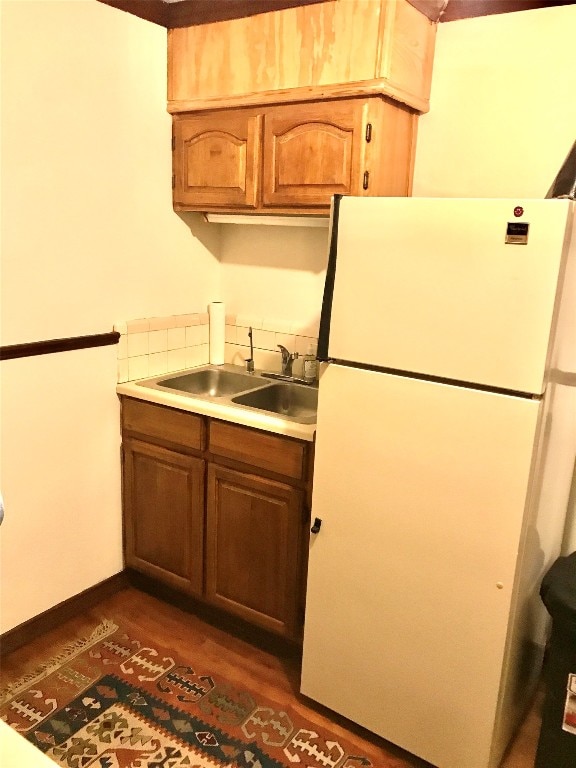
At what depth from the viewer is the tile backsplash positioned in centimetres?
270

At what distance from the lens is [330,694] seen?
2.11m

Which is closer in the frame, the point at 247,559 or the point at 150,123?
the point at 247,559

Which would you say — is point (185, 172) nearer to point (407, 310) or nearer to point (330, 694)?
point (407, 310)

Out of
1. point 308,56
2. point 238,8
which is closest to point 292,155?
point 308,56

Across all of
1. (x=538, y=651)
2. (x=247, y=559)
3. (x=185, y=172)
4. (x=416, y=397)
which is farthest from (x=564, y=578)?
(x=185, y=172)

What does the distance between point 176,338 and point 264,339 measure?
15.8 inches

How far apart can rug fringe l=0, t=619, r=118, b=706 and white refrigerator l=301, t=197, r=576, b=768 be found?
37.5 inches

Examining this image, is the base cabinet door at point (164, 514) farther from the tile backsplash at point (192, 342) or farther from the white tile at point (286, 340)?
the white tile at point (286, 340)

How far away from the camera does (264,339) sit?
2.96 m

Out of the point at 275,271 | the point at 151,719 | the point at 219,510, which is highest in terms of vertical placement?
the point at 275,271

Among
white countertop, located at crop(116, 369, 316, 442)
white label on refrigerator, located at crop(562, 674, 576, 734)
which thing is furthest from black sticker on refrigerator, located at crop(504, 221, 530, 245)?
white label on refrigerator, located at crop(562, 674, 576, 734)

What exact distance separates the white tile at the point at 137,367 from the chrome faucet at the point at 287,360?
594mm

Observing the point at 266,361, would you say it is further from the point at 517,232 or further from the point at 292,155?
the point at 517,232

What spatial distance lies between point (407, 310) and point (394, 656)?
3.42 ft
